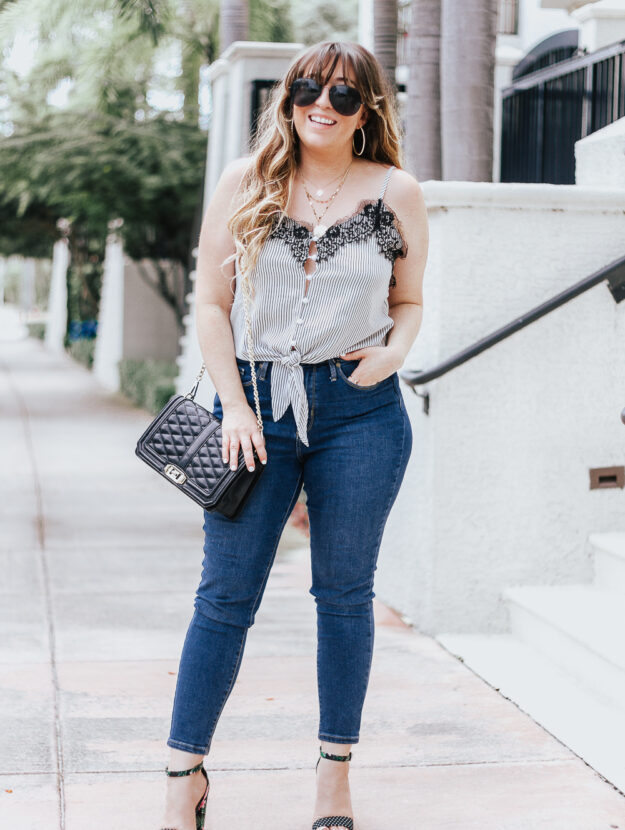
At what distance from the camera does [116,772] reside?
327 centimetres

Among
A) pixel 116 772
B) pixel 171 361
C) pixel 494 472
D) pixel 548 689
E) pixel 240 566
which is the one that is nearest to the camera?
pixel 240 566

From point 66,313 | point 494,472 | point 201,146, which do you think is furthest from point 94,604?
point 66,313

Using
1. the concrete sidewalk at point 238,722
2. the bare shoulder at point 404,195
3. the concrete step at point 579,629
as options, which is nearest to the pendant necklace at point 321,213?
the bare shoulder at point 404,195

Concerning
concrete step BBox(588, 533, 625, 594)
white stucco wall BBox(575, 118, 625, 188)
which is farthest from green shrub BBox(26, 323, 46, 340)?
concrete step BBox(588, 533, 625, 594)

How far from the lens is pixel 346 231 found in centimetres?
268

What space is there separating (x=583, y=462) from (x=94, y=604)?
2225mm

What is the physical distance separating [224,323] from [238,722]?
1519 mm

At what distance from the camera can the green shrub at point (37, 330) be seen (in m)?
38.7

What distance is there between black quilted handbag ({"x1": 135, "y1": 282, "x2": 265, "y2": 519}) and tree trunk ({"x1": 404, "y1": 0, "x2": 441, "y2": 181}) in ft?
11.5

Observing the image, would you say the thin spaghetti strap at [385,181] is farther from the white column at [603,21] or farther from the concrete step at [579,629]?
the white column at [603,21]

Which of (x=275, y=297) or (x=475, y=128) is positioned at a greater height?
(x=475, y=128)

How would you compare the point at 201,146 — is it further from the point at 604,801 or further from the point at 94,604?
the point at 604,801

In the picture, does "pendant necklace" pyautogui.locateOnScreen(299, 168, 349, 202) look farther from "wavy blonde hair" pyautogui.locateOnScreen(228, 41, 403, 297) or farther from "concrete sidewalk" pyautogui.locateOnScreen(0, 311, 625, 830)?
"concrete sidewalk" pyautogui.locateOnScreen(0, 311, 625, 830)

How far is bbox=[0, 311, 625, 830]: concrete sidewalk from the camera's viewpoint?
3.06 metres
